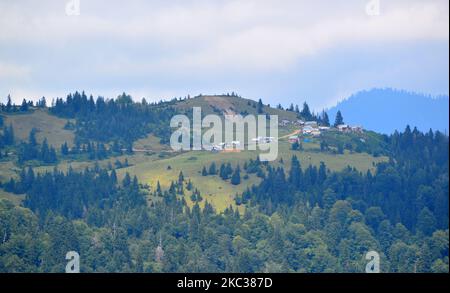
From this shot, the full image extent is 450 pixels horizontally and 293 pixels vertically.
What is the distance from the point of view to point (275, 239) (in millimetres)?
196875

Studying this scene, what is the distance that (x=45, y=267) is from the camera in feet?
592

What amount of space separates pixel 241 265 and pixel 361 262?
68.5ft

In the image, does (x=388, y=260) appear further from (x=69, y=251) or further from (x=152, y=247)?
(x=69, y=251)

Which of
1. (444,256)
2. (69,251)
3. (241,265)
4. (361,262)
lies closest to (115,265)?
(69,251)
